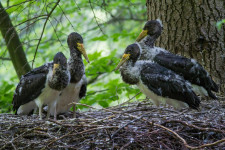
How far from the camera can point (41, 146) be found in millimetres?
4004

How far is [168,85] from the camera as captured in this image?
4895 mm

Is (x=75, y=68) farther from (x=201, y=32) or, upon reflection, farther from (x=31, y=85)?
(x=201, y=32)

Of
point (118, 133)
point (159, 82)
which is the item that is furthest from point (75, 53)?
point (118, 133)

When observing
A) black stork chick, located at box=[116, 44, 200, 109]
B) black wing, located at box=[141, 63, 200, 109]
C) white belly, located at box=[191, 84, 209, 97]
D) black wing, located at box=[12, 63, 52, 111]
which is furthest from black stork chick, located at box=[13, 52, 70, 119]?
white belly, located at box=[191, 84, 209, 97]

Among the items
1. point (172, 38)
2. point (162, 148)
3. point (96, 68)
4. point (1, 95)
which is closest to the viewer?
point (162, 148)

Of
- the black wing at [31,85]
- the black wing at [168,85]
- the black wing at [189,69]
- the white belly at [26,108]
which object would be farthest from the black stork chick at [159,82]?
the white belly at [26,108]

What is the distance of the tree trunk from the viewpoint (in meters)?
5.86

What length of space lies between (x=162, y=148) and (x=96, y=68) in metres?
3.41

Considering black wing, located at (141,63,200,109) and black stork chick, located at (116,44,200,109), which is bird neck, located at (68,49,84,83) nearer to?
black stork chick, located at (116,44,200,109)

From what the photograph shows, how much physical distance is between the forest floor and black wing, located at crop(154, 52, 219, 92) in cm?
97

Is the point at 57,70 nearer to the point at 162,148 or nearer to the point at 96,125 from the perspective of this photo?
the point at 96,125

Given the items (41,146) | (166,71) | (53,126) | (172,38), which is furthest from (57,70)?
(172,38)

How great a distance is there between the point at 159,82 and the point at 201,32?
1.48m

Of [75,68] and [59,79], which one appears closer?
[59,79]
